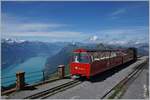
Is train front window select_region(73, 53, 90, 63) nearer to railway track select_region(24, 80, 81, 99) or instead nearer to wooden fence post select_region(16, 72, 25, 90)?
railway track select_region(24, 80, 81, 99)

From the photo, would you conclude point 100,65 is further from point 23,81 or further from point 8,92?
point 8,92

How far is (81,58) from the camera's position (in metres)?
25.2

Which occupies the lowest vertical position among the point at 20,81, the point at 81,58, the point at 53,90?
the point at 53,90

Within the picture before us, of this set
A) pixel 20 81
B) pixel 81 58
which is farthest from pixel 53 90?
pixel 81 58

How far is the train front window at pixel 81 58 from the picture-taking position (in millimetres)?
24866

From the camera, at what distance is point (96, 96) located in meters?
18.1

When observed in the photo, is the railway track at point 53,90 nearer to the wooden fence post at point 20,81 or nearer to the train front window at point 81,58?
the wooden fence post at point 20,81

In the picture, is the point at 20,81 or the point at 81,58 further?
the point at 81,58

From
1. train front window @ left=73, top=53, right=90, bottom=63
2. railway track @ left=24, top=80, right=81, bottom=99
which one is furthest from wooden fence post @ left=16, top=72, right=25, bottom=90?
train front window @ left=73, top=53, right=90, bottom=63

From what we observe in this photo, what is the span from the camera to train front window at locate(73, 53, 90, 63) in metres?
24.9

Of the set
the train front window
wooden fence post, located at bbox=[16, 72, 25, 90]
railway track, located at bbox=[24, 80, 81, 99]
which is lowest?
railway track, located at bbox=[24, 80, 81, 99]

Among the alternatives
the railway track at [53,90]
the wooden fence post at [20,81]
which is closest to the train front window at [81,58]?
the railway track at [53,90]

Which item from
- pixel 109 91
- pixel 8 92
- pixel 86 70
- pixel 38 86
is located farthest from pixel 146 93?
pixel 8 92

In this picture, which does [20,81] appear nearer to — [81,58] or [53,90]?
[53,90]
